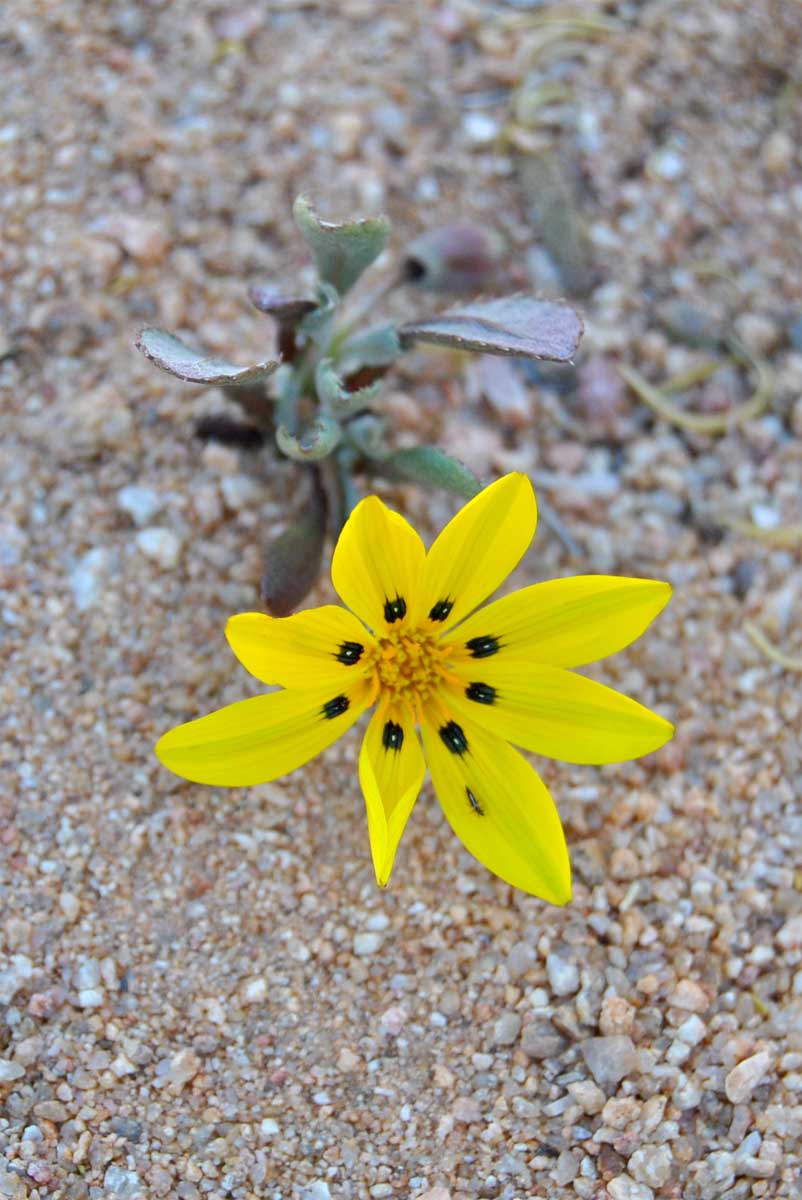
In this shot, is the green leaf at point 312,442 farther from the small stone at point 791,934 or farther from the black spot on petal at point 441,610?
the small stone at point 791,934

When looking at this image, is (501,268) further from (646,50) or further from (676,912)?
(676,912)

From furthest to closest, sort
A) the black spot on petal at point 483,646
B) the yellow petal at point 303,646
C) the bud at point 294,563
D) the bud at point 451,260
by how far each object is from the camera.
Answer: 1. the bud at point 451,260
2. the bud at point 294,563
3. the black spot on petal at point 483,646
4. the yellow petal at point 303,646

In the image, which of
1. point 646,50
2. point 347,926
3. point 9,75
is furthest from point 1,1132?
point 646,50

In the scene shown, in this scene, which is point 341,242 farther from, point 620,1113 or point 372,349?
point 620,1113

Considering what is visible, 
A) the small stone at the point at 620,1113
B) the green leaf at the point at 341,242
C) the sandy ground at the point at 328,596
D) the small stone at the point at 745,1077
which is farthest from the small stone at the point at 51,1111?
the green leaf at the point at 341,242

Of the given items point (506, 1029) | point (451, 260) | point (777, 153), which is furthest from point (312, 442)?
point (777, 153)

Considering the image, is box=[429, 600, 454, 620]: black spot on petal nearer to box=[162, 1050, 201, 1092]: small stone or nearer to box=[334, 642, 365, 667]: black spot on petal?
box=[334, 642, 365, 667]: black spot on petal
